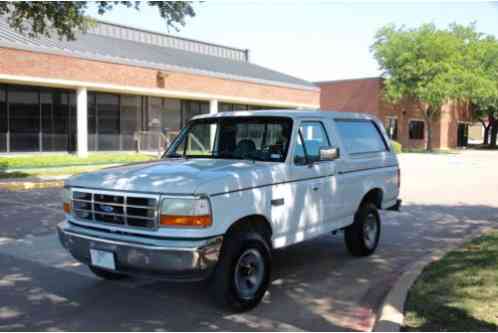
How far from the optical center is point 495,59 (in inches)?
1805

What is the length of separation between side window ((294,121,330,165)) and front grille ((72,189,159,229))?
1.80 metres

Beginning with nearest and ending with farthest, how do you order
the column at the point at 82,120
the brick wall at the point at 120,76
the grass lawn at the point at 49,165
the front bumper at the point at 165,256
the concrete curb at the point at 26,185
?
the front bumper at the point at 165,256 < the concrete curb at the point at 26,185 < the grass lawn at the point at 49,165 < the brick wall at the point at 120,76 < the column at the point at 82,120

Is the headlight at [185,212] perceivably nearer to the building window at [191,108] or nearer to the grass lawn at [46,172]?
the grass lawn at [46,172]

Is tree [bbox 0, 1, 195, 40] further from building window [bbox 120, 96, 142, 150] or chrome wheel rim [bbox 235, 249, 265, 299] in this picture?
building window [bbox 120, 96, 142, 150]

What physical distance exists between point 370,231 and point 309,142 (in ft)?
6.90

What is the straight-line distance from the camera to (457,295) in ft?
16.4

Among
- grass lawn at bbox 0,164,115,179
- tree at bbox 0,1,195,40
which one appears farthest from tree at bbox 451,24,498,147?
tree at bbox 0,1,195,40

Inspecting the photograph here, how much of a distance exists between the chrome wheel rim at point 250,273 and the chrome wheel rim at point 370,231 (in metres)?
2.45

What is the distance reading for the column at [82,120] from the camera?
22859 millimetres

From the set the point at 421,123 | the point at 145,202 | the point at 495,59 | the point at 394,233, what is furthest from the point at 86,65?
the point at 495,59

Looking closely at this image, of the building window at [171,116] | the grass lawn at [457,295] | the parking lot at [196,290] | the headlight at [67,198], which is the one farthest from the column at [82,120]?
the grass lawn at [457,295]

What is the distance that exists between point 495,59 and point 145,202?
4873cm

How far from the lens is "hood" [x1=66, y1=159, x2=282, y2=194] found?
14.5 ft

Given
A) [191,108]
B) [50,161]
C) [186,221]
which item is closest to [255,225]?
[186,221]
